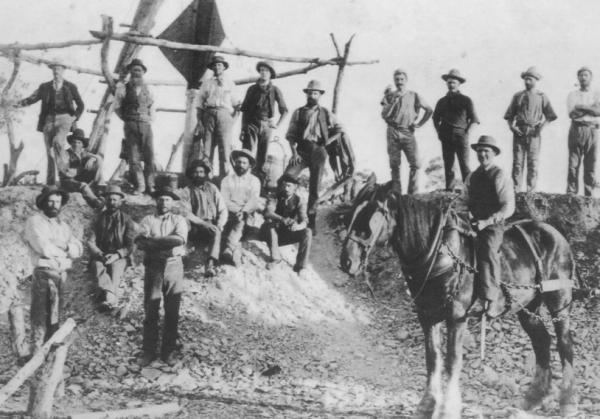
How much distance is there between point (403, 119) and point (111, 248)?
210 inches

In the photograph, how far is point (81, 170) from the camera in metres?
11.6

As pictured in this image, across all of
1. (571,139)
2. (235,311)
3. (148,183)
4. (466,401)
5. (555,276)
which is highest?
(571,139)

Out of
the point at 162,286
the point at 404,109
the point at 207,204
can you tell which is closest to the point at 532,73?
the point at 404,109

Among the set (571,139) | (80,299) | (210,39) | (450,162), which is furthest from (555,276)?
(210,39)

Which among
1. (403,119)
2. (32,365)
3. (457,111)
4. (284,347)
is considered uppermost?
(457,111)

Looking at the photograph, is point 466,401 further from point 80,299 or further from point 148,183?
point 148,183

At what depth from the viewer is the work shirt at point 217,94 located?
1152 centimetres

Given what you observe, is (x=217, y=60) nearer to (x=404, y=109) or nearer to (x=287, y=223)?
(x=287, y=223)

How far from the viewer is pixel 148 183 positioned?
1151 cm

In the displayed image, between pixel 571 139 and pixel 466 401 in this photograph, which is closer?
pixel 466 401

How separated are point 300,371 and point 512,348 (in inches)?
126

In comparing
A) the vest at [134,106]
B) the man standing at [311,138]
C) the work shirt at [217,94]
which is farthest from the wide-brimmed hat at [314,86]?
the vest at [134,106]

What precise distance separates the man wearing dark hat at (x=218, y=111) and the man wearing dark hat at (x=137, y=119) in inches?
33.1

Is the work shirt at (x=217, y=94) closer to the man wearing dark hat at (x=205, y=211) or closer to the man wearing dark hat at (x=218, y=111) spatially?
the man wearing dark hat at (x=218, y=111)
